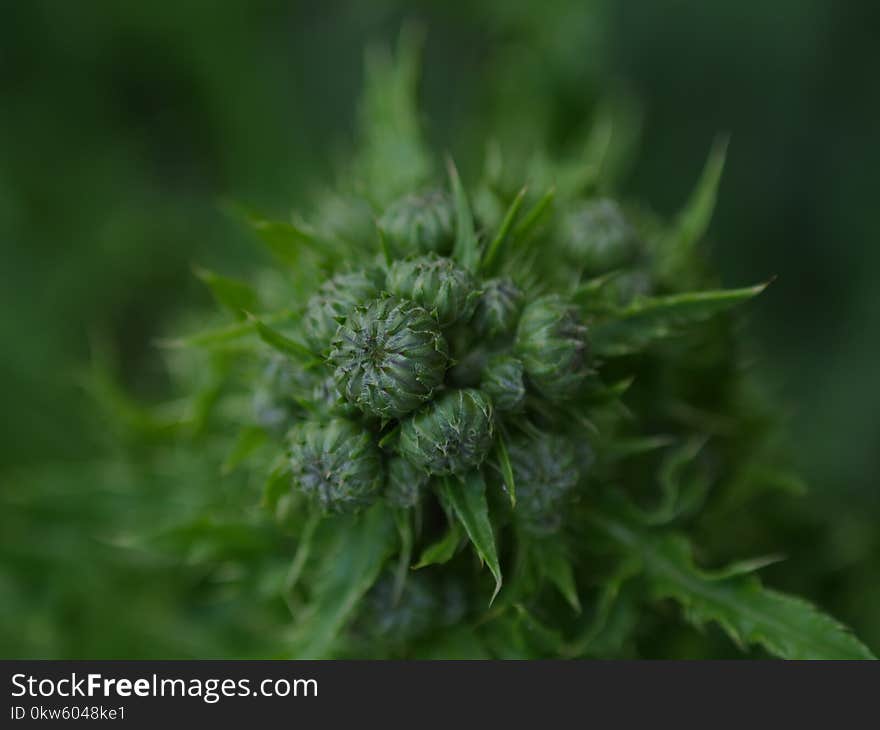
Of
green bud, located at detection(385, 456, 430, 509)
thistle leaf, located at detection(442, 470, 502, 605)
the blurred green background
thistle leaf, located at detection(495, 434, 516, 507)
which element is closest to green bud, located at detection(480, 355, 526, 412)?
thistle leaf, located at detection(495, 434, 516, 507)

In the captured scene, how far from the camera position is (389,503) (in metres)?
3.28

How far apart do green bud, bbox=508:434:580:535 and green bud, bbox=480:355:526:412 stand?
0.51 ft

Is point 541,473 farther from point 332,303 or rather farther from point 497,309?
point 332,303

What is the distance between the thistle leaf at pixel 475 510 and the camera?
3.02 m

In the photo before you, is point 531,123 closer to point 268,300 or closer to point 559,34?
point 559,34

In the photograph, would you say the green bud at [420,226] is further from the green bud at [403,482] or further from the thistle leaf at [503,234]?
the green bud at [403,482]

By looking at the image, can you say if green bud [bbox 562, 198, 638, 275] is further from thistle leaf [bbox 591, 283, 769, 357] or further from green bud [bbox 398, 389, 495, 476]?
green bud [bbox 398, 389, 495, 476]

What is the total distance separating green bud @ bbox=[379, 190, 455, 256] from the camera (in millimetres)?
3461

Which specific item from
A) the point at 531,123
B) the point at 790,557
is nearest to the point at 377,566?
the point at 790,557

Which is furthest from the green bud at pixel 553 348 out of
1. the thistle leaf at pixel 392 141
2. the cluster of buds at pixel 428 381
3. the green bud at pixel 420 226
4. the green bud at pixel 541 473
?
the thistle leaf at pixel 392 141

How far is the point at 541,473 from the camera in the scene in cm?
325

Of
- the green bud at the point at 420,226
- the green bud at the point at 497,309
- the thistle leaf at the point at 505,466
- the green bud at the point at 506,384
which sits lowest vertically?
the thistle leaf at the point at 505,466

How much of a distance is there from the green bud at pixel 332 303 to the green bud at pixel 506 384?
489 millimetres

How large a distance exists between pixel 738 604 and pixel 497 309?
4.58 ft
